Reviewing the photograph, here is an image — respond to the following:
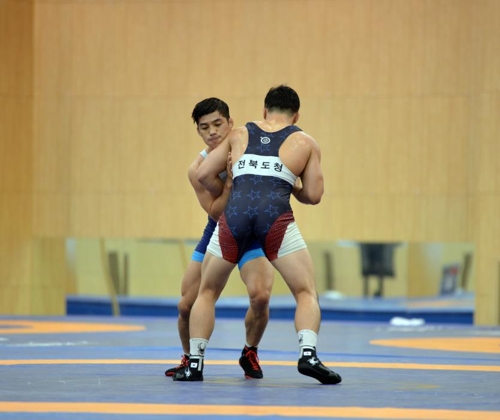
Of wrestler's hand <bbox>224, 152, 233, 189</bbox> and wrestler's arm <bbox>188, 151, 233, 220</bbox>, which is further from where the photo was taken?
wrestler's arm <bbox>188, 151, 233, 220</bbox>

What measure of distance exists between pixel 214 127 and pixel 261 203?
1.90ft

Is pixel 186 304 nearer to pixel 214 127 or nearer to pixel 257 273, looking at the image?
pixel 257 273

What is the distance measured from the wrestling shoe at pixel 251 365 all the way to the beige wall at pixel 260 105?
29.1ft

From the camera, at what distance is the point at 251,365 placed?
20.3 ft

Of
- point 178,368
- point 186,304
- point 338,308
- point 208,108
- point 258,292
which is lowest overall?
point 338,308

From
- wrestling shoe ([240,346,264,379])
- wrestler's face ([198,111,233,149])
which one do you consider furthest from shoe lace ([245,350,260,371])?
wrestler's face ([198,111,233,149])

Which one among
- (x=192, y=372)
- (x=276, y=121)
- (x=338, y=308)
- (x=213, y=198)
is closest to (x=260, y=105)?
(x=338, y=308)

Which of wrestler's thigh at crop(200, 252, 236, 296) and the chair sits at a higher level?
wrestler's thigh at crop(200, 252, 236, 296)

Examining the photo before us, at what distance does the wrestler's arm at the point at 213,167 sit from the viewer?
20.0 feet

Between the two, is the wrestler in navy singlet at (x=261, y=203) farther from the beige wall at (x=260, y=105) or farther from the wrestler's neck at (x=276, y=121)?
the beige wall at (x=260, y=105)

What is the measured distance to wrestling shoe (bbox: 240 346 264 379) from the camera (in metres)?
6.14

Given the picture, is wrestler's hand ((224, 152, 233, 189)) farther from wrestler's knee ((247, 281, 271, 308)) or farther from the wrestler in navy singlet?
wrestler's knee ((247, 281, 271, 308))

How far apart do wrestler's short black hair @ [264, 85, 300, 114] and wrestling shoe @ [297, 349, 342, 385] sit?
1363mm

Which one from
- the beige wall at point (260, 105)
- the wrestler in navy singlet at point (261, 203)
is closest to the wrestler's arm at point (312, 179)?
the wrestler in navy singlet at point (261, 203)
